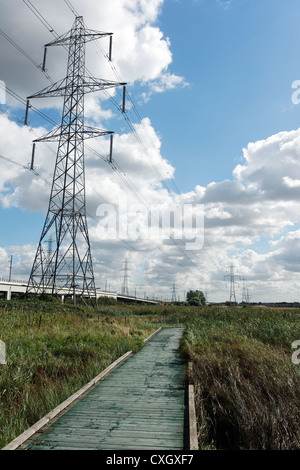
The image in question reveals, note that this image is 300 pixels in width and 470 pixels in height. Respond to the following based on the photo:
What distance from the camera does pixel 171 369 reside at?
34.8 feet

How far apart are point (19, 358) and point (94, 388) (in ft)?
11.1

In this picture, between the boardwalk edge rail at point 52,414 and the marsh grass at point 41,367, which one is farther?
the marsh grass at point 41,367

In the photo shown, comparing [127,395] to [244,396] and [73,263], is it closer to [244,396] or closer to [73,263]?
[244,396]

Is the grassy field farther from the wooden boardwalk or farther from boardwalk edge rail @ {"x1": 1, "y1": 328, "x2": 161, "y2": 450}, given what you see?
the wooden boardwalk

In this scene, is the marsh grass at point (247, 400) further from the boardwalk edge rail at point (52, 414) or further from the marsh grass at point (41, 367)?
the marsh grass at point (41, 367)

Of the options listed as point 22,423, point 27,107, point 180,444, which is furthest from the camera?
point 27,107

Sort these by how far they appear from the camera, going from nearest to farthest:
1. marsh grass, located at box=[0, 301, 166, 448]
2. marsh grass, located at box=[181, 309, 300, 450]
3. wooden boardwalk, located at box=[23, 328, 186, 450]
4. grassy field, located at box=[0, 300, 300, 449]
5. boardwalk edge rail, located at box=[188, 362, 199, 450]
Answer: boardwalk edge rail, located at box=[188, 362, 199, 450] → wooden boardwalk, located at box=[23, 328, 186, 450] → marsh grass, located at box=[181, 309, 300, 450] → grassy field, located at box=[0, 300, 300, 449] → marsh grass, located at box=[0, 301, 166, 448]

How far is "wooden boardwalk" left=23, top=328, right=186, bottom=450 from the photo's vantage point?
206 inches

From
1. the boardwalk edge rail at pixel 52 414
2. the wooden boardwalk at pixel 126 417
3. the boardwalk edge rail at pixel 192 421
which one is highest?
the boardwalk edge rail at pixel 192 421

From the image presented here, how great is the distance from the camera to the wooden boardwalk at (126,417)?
5230 millimetres

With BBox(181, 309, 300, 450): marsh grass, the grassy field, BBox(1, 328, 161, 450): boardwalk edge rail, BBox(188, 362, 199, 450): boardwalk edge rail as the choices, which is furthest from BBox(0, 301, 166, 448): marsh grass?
BBox(181, 309, 300, 450): marsh grass

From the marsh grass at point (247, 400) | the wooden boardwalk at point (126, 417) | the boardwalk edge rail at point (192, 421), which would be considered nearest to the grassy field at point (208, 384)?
the marsh grass at point (247, 400)

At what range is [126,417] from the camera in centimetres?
639
